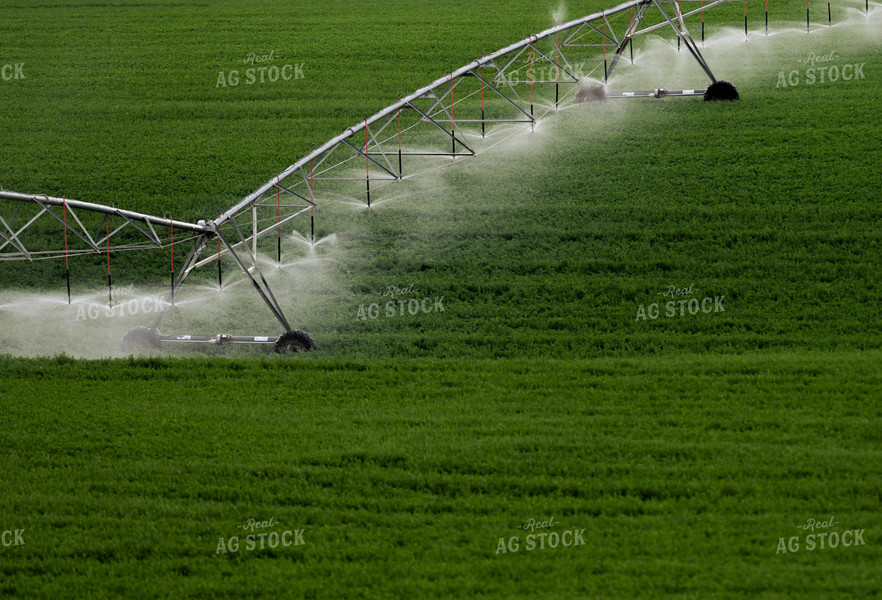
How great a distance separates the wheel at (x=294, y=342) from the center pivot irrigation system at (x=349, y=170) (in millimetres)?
16

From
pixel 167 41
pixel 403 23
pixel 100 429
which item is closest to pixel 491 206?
pixel 100 429

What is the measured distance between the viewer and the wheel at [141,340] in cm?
1658

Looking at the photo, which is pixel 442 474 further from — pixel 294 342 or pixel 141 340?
pixel 141 340

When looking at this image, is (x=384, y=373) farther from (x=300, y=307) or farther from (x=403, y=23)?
(x=403, y=23)

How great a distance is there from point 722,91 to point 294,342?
42.9 feet

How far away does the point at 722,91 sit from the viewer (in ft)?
78.0

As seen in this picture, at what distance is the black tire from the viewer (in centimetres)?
2375

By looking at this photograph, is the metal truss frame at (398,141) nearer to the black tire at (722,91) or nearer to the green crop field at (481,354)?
the black tire at (722,91)

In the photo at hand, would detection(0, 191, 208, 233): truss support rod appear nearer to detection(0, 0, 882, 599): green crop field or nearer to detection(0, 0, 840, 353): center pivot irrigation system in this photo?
detection(0, 0, 840, 353): center pivot irrigation system

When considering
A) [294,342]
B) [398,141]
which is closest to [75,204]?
[294,342]

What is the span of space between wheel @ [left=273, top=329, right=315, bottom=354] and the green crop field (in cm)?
53

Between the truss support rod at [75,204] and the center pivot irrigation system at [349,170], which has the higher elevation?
the center pivot irrigation system at [349,170]

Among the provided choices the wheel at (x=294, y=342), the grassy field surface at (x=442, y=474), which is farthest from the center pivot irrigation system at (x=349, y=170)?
the grassy field surface at (x=442, y=474)

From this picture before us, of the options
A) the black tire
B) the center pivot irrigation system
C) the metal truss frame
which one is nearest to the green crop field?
the black tire
